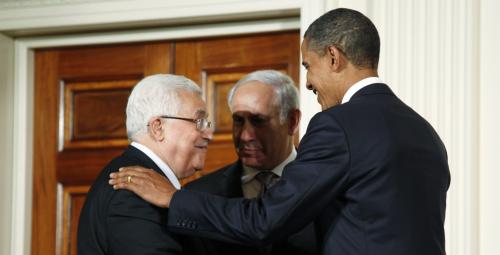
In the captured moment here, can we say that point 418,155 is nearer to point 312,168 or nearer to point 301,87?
point 312,168

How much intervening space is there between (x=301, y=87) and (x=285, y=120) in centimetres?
44

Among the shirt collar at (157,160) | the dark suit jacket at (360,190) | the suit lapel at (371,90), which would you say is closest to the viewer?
the dark suit jacket at (360,190)

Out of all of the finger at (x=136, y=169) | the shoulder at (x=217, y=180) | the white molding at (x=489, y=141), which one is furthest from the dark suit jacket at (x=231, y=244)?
the white molding at (x=489, y=141)

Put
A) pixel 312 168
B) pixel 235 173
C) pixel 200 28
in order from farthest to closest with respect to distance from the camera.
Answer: pixel 200 28, pixel 235 173, pixel 312 168

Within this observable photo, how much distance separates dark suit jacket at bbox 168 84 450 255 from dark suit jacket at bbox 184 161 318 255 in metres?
0.45

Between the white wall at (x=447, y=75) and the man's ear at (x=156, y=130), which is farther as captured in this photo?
the white wall at (x=447, y=75)

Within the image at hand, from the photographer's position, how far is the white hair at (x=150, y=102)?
3256mm

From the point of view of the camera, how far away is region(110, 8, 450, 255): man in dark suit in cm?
A: 281

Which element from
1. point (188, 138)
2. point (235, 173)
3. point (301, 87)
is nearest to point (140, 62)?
point (301, 87)

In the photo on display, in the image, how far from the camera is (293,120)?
3980mm

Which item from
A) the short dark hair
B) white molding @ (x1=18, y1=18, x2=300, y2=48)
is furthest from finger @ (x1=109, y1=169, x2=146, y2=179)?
white molding @ (x1=18, y1=18, x2=300, y2=48)

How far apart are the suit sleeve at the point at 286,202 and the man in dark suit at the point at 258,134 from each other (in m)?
0.85

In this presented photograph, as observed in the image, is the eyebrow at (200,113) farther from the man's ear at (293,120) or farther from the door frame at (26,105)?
the door frame at (26,105)

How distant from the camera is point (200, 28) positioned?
15.5 feet
